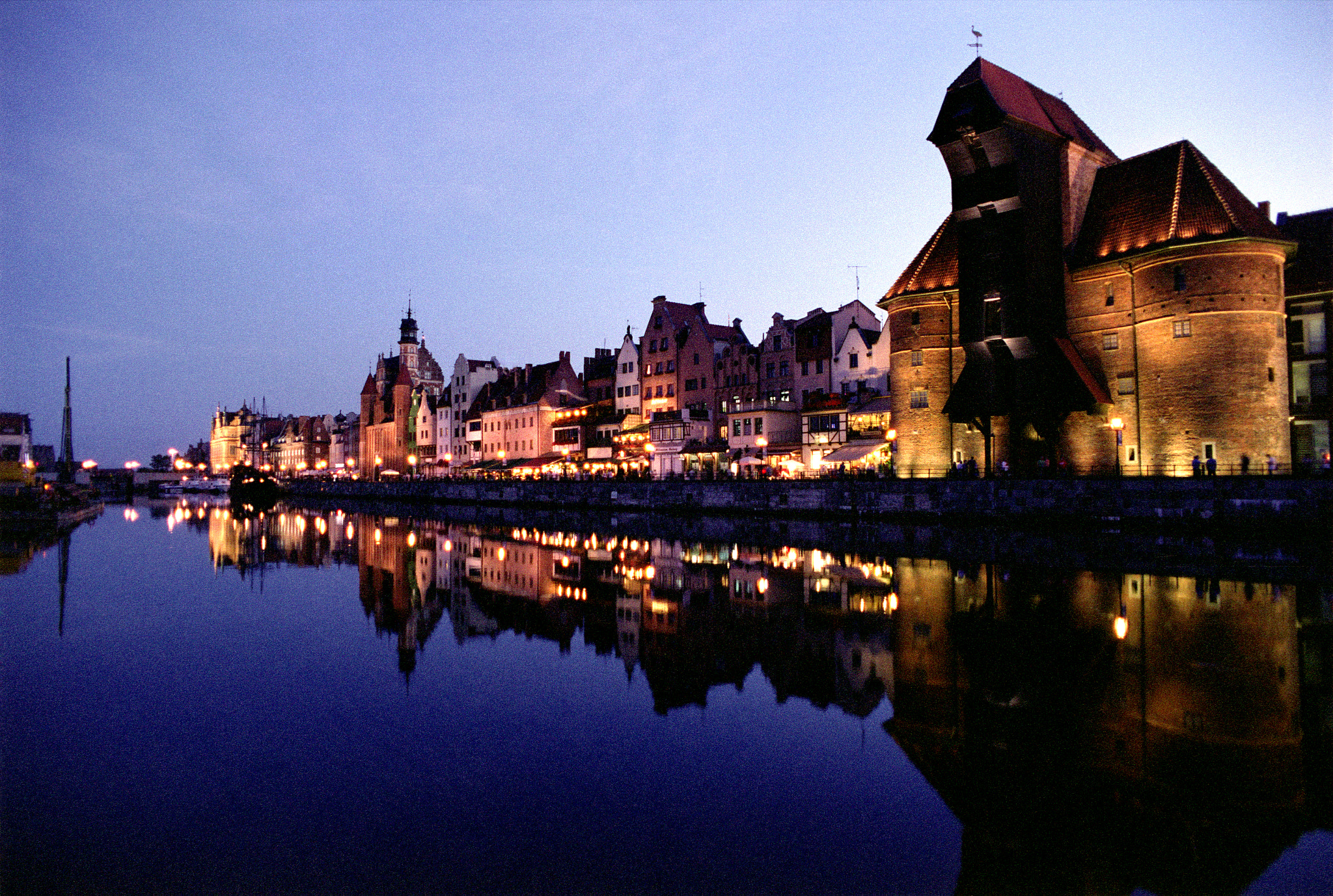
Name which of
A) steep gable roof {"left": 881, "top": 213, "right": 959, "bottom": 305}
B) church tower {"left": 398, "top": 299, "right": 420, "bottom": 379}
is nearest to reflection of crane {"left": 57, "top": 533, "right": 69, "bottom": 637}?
steep gable roof {"left": 881, "top": 213, "right": 959, "bottom": 305}

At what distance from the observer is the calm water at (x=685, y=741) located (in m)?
6.21

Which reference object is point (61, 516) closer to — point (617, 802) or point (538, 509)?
point (538, 509)

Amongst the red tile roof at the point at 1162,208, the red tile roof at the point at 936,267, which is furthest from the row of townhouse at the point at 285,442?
the red tile roof at the point at 1162,208

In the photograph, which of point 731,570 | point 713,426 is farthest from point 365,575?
point 713,426

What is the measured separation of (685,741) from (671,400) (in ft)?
196

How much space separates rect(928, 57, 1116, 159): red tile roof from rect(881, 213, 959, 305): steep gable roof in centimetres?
538

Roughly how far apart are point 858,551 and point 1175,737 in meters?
21.1

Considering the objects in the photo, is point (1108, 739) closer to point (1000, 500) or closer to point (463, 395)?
point (1000, 500)

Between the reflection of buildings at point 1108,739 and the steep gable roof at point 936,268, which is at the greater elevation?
the steep gable roof at point 936,268

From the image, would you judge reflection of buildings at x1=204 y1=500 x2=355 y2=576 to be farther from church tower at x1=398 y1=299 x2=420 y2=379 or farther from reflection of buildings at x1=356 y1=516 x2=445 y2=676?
church tower at x1=398 y1=299 x2=420 y2=379

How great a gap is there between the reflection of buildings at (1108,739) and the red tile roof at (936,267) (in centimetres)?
2826

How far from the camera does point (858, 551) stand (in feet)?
97.0

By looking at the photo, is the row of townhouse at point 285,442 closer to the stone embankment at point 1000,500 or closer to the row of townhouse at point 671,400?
the row of townhouse at point 671,400

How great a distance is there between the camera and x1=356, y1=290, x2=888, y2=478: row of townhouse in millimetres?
55250
